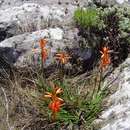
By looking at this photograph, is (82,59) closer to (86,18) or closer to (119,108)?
(86,18)

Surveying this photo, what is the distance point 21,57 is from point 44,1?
1.33m

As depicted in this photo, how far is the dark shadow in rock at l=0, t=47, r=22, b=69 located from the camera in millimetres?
6316

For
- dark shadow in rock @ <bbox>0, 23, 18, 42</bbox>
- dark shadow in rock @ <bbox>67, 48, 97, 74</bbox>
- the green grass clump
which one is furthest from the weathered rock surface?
dark shadow in rock @ <bbox>0, 23, 18, 42</bbox>

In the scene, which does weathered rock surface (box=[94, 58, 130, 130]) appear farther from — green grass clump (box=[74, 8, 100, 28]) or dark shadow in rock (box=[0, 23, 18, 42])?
dark shadow in rock (box=[0, 23, 18, 42])

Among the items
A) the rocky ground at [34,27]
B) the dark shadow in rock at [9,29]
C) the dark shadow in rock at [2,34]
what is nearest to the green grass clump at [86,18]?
the rocky ground at [34,27]

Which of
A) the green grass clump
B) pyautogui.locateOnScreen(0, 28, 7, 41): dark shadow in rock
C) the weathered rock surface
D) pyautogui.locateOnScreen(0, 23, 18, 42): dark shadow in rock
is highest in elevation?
the green grass clump

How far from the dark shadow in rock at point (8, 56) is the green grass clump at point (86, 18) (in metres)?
1.01

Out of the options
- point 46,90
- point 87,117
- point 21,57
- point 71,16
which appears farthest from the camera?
point 71,16

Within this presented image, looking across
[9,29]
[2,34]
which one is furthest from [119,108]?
[2,34]

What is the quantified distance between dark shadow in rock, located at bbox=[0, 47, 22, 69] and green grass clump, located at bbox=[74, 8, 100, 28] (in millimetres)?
1007

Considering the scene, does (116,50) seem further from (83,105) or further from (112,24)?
(83,105)

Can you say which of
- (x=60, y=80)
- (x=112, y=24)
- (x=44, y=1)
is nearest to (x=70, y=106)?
(x=60, y=80)

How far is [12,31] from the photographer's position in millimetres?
6641

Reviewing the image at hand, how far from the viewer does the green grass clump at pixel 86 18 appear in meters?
6.38
